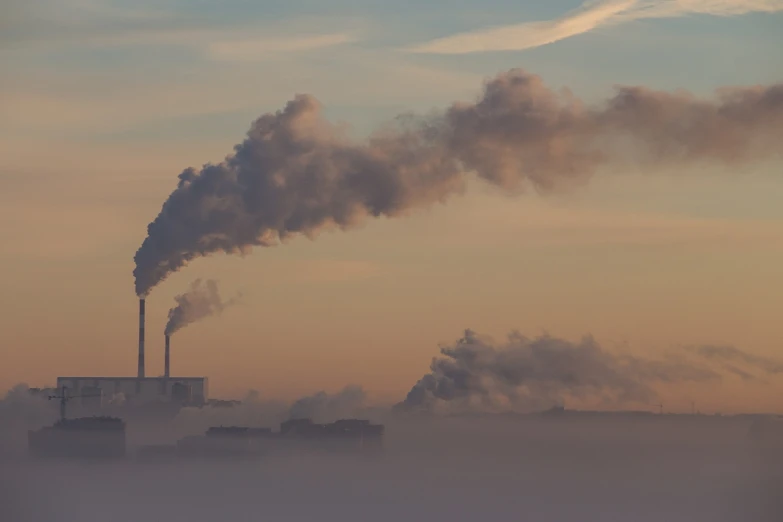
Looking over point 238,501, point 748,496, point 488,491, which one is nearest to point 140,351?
point 238,501

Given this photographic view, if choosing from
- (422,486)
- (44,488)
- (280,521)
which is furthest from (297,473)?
(280,521)

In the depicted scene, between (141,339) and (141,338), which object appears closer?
(141,338)

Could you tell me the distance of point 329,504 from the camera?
519ft

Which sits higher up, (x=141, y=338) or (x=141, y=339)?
(x=141, y=338)

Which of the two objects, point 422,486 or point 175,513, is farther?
point 422,486

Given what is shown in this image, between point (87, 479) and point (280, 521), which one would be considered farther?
point (87, 479)

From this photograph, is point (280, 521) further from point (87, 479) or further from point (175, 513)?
point (87, 479)

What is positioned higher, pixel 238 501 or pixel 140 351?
pixel 140 351

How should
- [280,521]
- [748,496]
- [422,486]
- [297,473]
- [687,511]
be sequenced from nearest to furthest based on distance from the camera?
[280,521] < [687,511] < [748,496] < [422,486] < [297,473]

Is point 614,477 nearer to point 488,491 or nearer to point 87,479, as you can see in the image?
point 488,491

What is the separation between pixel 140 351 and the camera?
186500 mm

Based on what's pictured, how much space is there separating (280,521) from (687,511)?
153 feet

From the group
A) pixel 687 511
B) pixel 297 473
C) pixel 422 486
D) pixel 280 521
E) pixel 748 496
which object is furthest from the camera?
pixel 297 473

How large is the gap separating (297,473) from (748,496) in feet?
207
